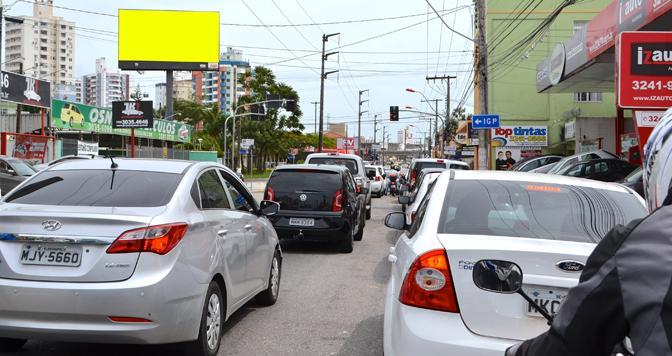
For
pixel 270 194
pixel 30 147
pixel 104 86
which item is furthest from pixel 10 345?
pixel 104 86

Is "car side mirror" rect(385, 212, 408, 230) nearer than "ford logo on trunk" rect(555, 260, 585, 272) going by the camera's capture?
No

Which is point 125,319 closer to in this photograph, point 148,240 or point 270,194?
point 148,240

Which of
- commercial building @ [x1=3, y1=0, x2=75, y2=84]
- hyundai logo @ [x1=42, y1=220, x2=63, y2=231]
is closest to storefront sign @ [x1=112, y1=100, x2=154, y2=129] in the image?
hyundai logo @ [x1=42, y1=220, x2=63, y2=231]

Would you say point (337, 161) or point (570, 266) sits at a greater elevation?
point (337, 161)

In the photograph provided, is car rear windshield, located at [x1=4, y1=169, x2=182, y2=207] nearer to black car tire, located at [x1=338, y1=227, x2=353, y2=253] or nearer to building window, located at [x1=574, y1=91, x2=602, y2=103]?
black car tire, located at [x1=338, y1=227, x2=353, y2=253]

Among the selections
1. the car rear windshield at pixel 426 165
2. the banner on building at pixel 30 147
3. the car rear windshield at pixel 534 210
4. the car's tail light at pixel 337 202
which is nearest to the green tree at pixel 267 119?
the banner on building at pixel 30 147

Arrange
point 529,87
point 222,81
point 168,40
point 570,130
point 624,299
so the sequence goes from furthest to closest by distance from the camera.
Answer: point 222,81 → point 529,87 → point 168,40 → point 570,130 → point 624,299

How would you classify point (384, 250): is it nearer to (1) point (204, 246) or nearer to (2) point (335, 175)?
(2) point (335, 175)

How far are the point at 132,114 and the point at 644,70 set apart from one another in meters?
28.4

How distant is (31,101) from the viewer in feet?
105

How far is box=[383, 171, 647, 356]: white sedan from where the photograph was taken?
3230 millimetres

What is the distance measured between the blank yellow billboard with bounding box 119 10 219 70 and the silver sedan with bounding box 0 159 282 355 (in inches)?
1464

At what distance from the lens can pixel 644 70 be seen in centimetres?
1421

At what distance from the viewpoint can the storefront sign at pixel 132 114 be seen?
3544cm
